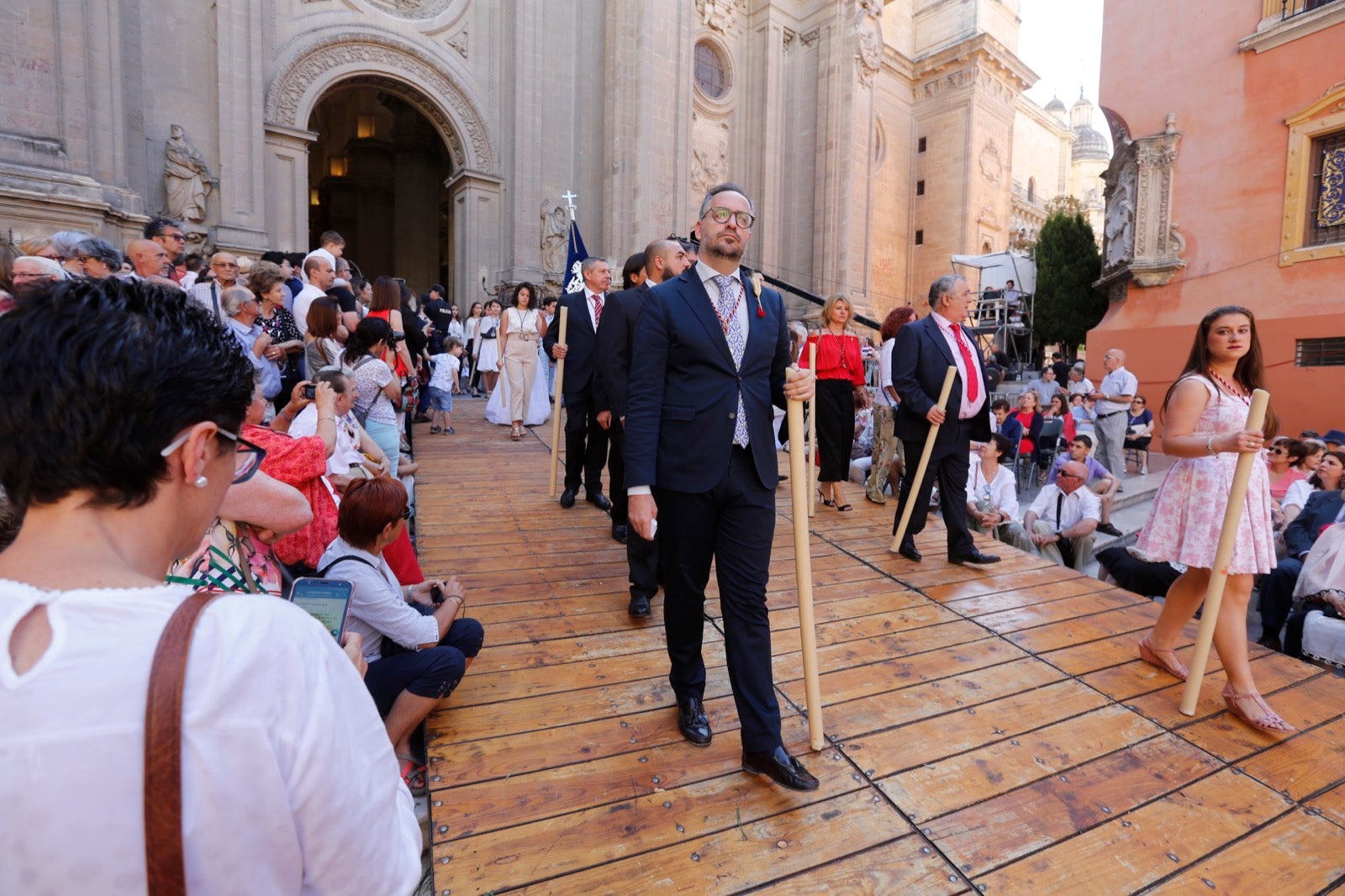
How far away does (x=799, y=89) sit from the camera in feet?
71.0

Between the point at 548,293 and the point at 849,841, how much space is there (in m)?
14.4

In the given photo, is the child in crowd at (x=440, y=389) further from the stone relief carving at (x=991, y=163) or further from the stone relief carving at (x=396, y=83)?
the stone relief carving at (x=991, y=163)

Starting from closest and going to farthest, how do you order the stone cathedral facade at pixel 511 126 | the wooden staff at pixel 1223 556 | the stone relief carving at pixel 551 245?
the wooden staff at pixel 1223 556 → the stone cathedral facade at pixel 511 126 → the stone relief carving at pixel 551 245

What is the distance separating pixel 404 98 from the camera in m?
14.9

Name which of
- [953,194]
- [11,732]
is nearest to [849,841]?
[11,732]

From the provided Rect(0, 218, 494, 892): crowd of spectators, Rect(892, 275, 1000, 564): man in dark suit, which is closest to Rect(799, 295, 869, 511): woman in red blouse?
Rect(892, 275, 1000, 564): man in dark suit

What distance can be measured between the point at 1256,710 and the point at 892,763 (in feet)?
5.90

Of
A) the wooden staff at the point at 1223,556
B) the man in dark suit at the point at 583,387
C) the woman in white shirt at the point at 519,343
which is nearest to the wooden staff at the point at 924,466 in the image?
the wooden staff at the point at 1223,556

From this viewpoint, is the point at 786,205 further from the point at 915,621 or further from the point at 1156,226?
the point at 915,621

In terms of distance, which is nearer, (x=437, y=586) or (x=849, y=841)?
(x=849, y=841)

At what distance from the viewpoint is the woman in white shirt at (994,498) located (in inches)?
255

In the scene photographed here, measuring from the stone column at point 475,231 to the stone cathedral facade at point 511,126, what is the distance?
0.13ft

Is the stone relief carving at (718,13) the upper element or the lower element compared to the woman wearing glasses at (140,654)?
upper

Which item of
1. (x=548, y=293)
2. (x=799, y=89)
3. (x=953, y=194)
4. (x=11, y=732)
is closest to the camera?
(x=11, y=732)
